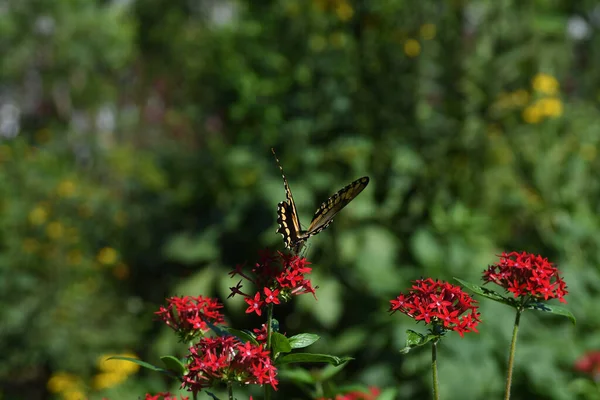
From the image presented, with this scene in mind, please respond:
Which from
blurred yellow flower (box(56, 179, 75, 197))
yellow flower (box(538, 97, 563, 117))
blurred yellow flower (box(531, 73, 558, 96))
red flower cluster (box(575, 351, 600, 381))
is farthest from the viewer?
blurred yellow flower (box(56, 179, 75, 197))

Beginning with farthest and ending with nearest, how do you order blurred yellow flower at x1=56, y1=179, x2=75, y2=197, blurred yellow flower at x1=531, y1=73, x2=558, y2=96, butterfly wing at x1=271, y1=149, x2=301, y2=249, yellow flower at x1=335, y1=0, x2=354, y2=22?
1. blurred yellow flower at x1=56, y1=179, x2=75, y2=197
2. blurred yellow flower at x1=531, y1=73, x2=558, y2=96
3. yellow flower at x1=335, y1=0, x2=354, y2=22
4. butterfly wing at x1=271, y1=149, x2=301, y2=249

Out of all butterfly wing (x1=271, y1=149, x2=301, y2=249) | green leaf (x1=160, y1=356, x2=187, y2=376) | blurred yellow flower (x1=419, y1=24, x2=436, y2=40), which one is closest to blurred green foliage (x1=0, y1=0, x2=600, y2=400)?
blurred yellow flower (x1=419, y1=24, x2=436, y2=40)

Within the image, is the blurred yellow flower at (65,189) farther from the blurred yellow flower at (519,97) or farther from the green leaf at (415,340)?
the green leaf at (415,340)

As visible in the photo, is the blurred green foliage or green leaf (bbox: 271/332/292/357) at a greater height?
the blurred green foliage

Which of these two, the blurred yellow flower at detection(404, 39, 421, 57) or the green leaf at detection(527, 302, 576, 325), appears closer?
the green leaf at detection(527, 302, 576, 325)

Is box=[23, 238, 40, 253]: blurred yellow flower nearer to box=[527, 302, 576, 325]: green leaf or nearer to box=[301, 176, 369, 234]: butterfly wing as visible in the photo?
box=[301, 176, 369, 234]: butterfly wing

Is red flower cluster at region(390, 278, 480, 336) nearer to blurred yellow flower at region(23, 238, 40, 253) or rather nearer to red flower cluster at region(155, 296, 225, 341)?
red flower cluster at region(155, 296, 225, 341)

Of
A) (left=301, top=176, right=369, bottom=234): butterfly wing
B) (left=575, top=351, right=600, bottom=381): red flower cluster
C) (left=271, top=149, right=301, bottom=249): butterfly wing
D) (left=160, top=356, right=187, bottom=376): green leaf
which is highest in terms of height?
(left=271, top=149, right=301, bottom=249): butterfly wing
